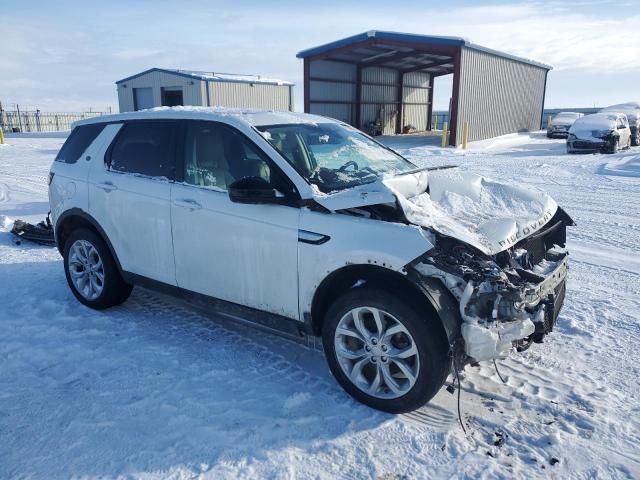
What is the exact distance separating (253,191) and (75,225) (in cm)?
254

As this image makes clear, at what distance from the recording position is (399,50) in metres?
26.8

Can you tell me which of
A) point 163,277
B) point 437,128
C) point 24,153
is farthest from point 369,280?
point 437,128

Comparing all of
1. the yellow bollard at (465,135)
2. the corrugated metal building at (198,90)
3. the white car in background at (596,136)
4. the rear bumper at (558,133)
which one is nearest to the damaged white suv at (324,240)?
the white car in background at (596,136)

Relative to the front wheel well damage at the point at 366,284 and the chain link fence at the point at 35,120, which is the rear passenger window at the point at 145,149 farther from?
the chain link fence at the point at 35,120

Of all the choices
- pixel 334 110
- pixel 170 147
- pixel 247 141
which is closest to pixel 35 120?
pixel 334 110

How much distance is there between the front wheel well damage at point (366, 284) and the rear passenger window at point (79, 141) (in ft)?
9.73

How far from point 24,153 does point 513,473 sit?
21.9m

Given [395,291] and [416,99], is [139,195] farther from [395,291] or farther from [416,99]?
[416,99]

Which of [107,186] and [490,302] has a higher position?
[107,186]

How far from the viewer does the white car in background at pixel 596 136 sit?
17938 millimetres

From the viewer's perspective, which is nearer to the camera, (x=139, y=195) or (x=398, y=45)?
(x=139, y=195)

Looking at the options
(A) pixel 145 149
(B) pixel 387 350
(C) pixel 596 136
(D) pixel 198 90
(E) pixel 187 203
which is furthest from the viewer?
(D) pixel 198 90

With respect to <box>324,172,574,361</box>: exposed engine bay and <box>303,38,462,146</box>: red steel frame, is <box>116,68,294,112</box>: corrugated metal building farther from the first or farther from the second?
<box>324,172,574,361</box>: exposed engine bay

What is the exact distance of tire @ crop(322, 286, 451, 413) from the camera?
3.05 meters
